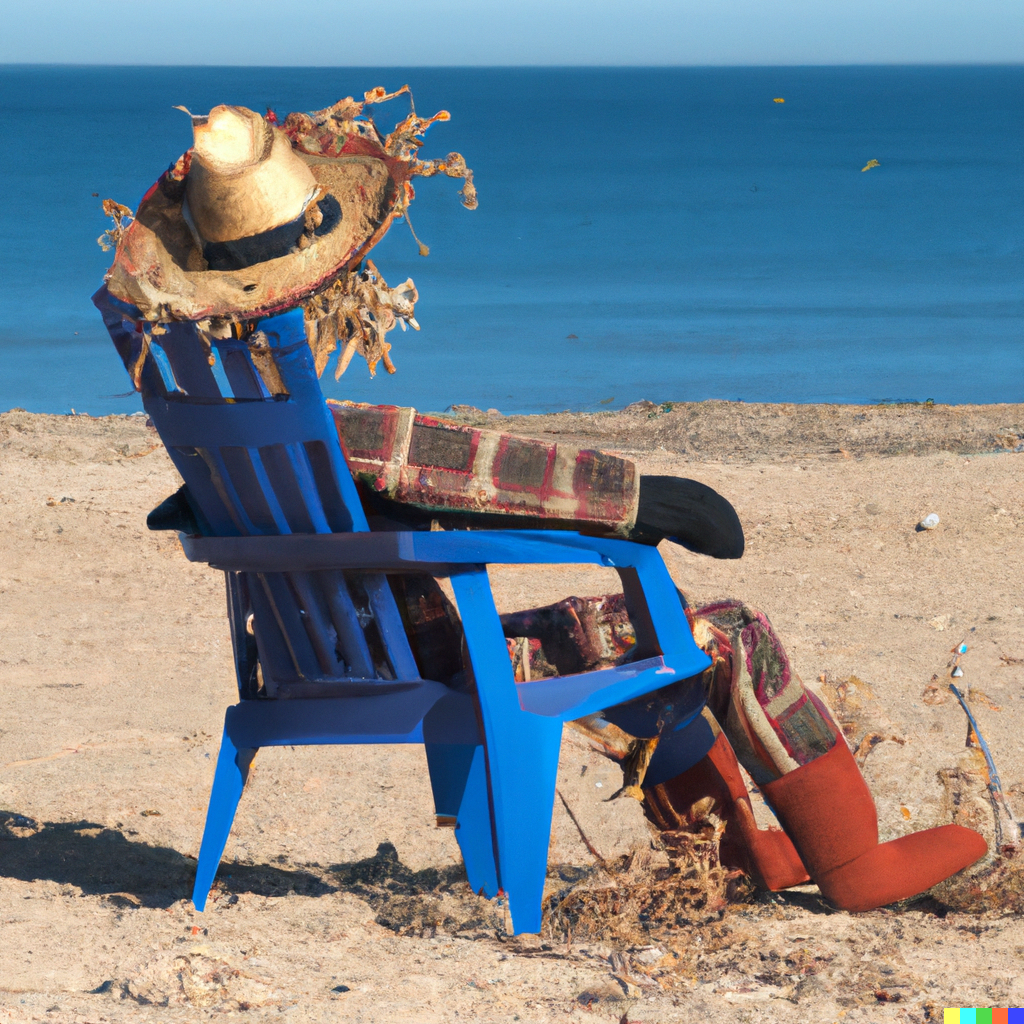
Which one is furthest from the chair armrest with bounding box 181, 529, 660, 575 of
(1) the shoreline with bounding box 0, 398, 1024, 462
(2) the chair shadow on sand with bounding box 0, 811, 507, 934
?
(1) the shoreline with bounding box 0, 398, 1024, 462

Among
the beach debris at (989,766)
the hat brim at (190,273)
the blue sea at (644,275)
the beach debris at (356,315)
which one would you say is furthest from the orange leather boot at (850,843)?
the blue sea at (644,275)

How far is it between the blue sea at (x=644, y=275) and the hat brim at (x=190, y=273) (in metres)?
0.29

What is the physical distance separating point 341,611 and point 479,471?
379 mm

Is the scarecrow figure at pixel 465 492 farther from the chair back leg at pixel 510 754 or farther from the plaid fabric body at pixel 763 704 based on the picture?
the chair back leg at pixel 510 754

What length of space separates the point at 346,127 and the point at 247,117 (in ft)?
0.78

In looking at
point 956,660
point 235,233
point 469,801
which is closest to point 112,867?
point 469,801

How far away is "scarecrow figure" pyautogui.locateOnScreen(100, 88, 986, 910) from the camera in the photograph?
195cm

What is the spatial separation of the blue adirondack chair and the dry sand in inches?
9.8

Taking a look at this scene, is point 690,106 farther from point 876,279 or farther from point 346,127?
point 346,127

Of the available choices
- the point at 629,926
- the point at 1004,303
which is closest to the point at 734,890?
the point at 629,926

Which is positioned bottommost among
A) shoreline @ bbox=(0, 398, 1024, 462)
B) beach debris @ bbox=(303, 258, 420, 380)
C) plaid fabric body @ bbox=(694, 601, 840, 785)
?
plaid fabric body @ bbox=(694, 601, 840, 785)

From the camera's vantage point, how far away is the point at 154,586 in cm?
500

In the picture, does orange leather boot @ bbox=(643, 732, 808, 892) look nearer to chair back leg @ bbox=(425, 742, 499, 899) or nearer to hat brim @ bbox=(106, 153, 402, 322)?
chair back leg @ bbox=(425, 742, 499, 899)

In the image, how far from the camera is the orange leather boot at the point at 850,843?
97.7 inches
